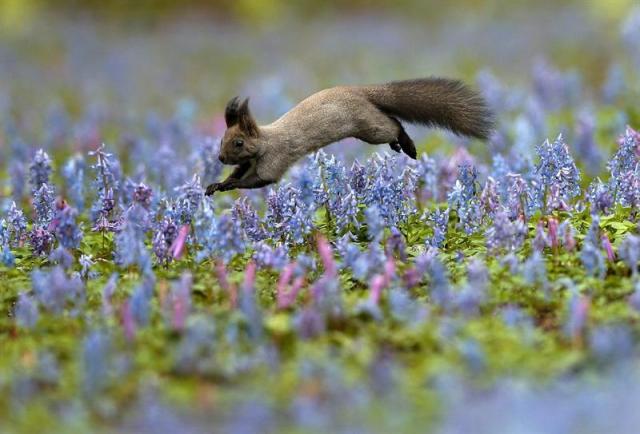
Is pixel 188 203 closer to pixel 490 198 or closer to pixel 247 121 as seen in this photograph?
pixel 247 121

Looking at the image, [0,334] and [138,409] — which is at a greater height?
[0,334]

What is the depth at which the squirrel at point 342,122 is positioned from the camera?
5.84 meters

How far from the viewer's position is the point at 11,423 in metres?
3.82

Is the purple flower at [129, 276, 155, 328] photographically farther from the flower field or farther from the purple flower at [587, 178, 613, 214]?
the purple flower at [587, 178, 613, 214]

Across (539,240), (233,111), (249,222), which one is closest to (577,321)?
(539,240)

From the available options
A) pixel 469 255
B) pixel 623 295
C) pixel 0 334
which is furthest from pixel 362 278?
pixel 0 334

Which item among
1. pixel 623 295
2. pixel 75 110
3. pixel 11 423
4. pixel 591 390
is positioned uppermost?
pixel 75 110

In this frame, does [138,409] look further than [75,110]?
No

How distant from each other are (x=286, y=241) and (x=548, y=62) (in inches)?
371

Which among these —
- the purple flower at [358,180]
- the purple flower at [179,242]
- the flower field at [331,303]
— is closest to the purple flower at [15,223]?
the flower field at [331,303]

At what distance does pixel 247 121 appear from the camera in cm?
578

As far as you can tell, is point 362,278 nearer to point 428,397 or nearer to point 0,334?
point 428,397

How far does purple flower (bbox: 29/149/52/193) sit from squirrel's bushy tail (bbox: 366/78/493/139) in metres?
1.82

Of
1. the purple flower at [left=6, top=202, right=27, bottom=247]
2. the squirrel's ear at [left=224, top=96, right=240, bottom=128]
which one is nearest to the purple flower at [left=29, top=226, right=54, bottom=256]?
the purple flower at [left=6, top=202, right=27, bottom=247]
